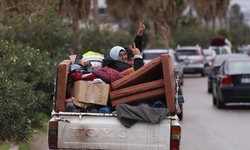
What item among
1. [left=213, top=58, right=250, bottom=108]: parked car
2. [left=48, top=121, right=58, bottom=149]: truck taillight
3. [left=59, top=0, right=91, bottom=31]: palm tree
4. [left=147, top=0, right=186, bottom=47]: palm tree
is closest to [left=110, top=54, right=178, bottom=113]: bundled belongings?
[left=48, top=121, right=58, bottom=149]: truck taillight

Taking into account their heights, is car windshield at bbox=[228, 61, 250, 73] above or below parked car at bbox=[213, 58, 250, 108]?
above

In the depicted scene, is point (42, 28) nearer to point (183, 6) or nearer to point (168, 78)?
point (168, 78)

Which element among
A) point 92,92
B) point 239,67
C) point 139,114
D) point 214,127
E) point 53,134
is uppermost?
point 92,92

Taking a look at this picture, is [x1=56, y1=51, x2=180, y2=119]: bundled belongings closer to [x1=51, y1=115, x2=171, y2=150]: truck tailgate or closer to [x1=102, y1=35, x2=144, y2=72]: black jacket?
[x1=51, y1=115, x2=171, y2=150]: truck tailgate

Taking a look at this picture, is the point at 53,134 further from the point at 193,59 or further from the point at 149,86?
the point at 193,59

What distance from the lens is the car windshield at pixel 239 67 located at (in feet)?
42.3

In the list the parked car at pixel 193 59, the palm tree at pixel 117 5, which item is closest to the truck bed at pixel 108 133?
the parked car at pixel 193 59

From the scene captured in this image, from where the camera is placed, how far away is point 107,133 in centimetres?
546

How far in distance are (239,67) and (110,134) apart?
334 inches

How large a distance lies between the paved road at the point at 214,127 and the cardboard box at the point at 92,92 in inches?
101

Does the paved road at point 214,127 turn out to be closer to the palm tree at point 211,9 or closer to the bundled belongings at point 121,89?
the bundled belongings at point 121,89

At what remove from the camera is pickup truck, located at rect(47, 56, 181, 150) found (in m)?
5.40

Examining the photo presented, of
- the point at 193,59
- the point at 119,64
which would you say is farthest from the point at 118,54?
the point at 193,59

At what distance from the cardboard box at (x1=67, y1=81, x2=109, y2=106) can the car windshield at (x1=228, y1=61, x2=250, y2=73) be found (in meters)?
7.72
